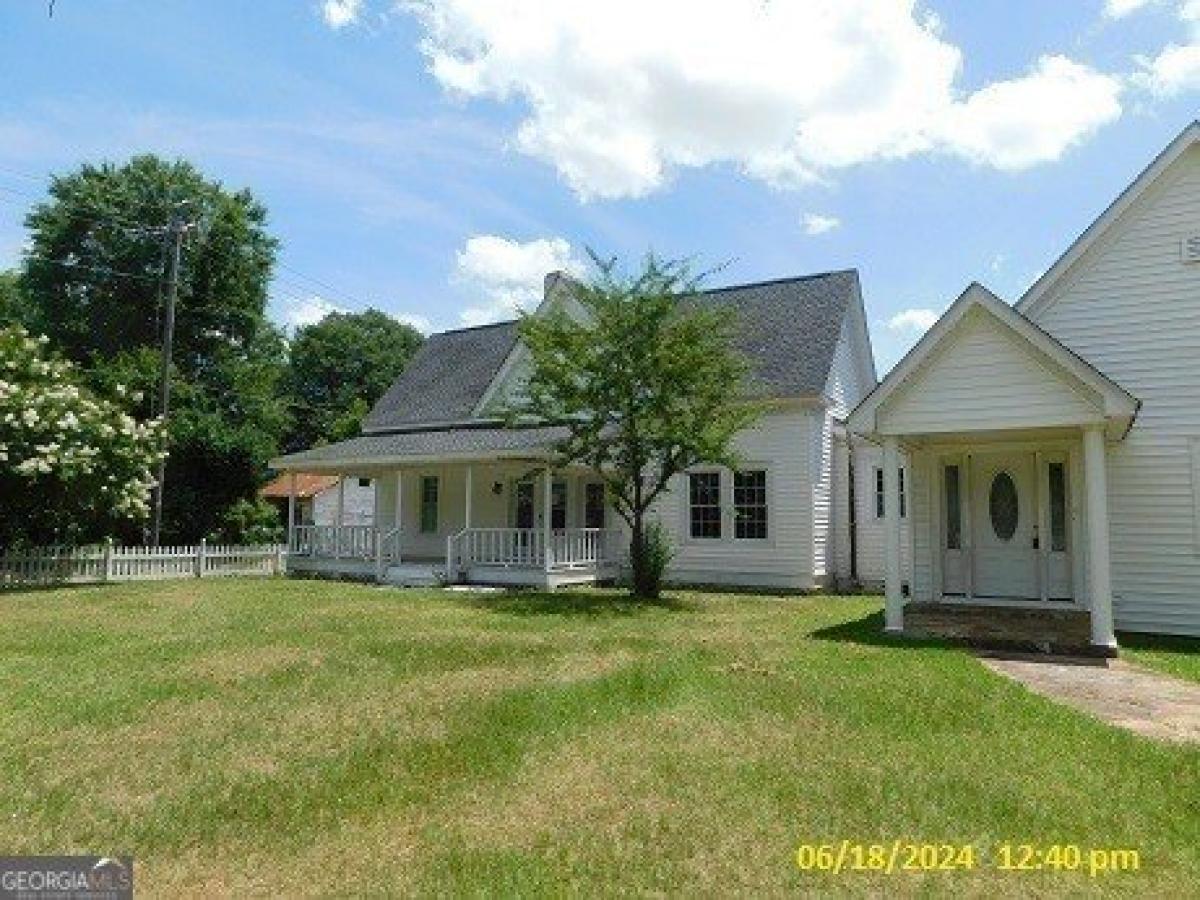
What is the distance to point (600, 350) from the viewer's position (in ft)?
50.3

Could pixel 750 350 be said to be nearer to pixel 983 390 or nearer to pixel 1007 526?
pixel 1007 526

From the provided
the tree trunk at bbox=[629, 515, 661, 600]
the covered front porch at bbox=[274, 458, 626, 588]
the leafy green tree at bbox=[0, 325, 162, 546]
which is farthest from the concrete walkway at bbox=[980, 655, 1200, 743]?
the leafy green tree at bbox=[0, 325, 162, 546]

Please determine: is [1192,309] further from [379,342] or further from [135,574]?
[379,342]

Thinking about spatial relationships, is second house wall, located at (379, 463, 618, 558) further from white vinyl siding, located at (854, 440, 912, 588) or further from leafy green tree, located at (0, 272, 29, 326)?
leafy green tree, located at (0, 272, 29, 326)

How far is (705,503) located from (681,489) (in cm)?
69

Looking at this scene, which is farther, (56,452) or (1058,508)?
(56,452)

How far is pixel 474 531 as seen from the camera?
1909 cm

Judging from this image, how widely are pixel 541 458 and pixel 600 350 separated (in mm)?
3501

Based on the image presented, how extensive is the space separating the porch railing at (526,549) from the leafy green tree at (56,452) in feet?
25.7

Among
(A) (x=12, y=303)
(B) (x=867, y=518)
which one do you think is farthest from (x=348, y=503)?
(B) (x=867, y=518)

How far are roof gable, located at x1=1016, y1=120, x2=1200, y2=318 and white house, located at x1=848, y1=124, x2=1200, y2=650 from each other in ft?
0.07

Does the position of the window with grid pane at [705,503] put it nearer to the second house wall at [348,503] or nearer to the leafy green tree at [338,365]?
the second house wall at [348,503]

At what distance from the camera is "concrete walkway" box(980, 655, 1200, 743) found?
22.6 ft

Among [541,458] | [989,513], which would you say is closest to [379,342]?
[541,458]
